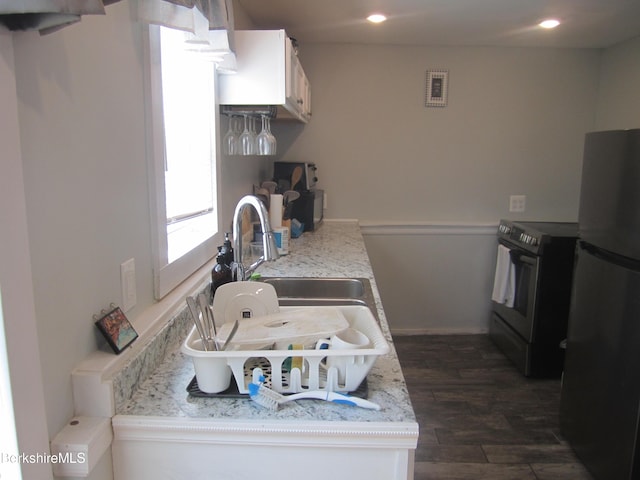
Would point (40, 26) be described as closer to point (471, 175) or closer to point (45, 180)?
point (45, 180)

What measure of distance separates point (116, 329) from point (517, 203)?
333 centimetres

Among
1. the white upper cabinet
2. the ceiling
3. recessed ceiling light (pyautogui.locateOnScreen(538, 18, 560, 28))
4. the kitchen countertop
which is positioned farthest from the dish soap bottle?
recessed ceiling light (pyautogui.locateOnScreen(538, 18, 560, 28))

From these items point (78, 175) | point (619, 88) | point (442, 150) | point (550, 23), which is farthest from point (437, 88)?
point (78, 175)

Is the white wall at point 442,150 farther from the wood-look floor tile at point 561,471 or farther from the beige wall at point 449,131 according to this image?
the wood-look floor tile at point 561,471

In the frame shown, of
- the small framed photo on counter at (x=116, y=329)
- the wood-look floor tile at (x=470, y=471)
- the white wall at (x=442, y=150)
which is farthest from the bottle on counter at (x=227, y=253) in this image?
A: the white wall at (x=442, y=150)

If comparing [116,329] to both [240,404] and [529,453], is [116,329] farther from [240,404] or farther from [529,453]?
[529,453]

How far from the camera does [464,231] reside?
3627mm

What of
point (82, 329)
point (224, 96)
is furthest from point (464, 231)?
point (82, 329)

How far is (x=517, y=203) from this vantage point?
362cm

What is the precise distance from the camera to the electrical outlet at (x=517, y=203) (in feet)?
11.8

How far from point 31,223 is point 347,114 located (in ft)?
9.80

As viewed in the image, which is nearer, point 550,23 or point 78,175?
point 78,175

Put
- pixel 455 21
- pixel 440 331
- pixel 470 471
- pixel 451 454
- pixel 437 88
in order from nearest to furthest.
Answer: pixel 470 471 < pixel 451 454 < pixel 455 21 < pixel 437 88 < pixel 440 331

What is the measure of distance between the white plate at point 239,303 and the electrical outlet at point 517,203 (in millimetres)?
2809
